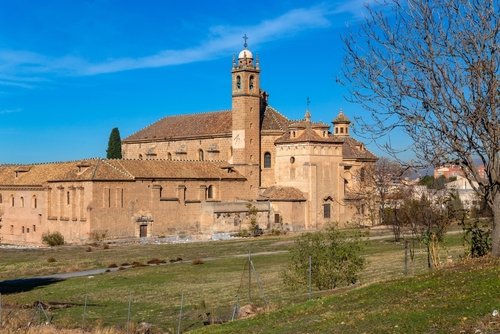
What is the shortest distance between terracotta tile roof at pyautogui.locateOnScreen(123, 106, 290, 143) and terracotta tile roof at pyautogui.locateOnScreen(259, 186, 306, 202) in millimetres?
6325

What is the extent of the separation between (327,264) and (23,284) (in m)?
18.2

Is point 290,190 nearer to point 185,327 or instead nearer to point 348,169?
point 348,169

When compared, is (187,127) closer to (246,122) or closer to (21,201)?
(246,122)

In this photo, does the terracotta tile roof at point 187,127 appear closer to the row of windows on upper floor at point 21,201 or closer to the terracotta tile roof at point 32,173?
the terracotta tile roof at point 32,173

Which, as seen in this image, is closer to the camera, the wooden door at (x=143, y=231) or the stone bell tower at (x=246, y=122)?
the wooden door at (x=143, y=231)

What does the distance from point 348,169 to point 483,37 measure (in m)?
51.7

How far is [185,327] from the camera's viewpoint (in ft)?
69.7

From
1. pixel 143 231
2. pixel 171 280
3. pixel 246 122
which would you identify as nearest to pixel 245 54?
pixel 246 122

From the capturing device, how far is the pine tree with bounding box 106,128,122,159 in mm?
86250

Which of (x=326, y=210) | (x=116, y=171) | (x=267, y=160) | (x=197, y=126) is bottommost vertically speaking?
(x=326, y=210)

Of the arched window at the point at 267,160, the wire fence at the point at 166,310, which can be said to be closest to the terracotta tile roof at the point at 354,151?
the arched window at the point at 267,160

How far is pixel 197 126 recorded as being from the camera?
73562mm

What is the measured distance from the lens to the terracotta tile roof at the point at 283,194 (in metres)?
63.2

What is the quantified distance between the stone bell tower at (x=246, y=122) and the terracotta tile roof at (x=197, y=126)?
1811 millimetres
